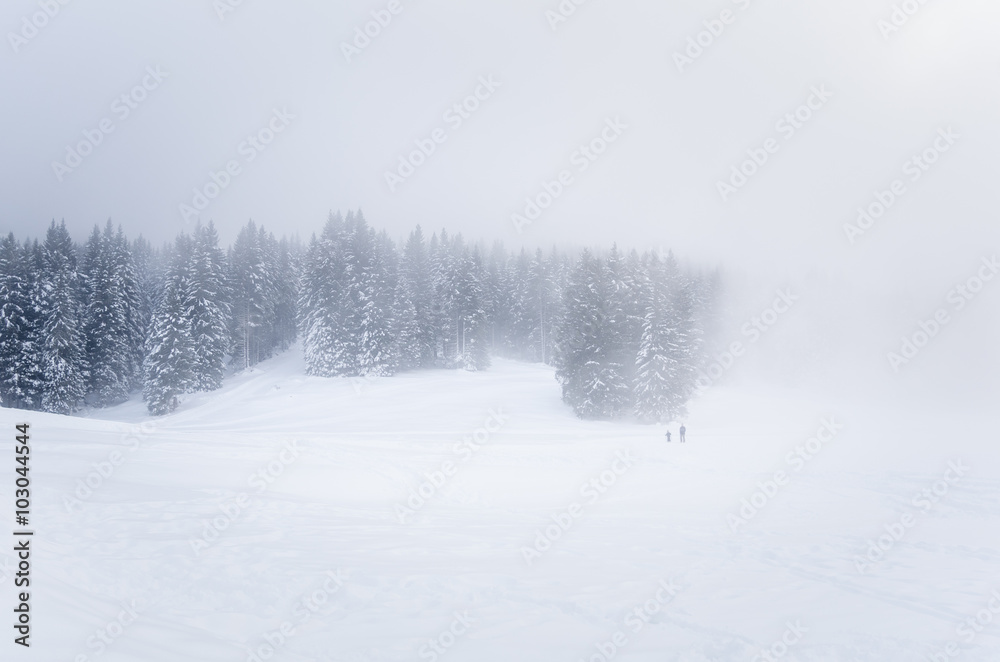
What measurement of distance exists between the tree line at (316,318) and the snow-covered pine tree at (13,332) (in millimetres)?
94

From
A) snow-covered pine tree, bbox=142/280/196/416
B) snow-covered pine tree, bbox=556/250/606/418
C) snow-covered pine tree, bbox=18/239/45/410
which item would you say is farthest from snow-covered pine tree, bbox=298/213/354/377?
snow-covered pine tree, bbox=556/250/606/418

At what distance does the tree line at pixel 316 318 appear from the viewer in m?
40.1

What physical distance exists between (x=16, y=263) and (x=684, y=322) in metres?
57.1

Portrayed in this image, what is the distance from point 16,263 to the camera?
40250mm

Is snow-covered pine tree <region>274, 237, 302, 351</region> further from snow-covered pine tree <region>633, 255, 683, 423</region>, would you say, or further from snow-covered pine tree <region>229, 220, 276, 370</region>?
snow-covered pine tree <region>633, 255, 683, 423</region>

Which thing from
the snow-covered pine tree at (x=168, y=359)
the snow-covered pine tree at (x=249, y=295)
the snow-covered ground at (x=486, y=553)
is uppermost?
the snow-covered pine tree at (x=249, y=295)

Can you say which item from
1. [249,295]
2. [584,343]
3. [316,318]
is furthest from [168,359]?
[584,343]

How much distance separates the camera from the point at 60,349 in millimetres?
39375

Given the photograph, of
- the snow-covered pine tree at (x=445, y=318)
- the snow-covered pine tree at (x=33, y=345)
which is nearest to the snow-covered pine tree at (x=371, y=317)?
the snow-covered pine tree at (x=445, y=318)

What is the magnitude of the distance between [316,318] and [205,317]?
10288 millimetres

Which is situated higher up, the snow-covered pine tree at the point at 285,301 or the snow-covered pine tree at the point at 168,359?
the snow-covered pine tree at the point at 285,301

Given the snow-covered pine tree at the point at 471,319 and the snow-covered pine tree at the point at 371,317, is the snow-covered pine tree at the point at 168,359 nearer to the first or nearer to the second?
the snow-covered pine tree at the point at 371,317

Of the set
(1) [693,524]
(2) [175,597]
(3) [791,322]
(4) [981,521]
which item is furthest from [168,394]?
(3) [791,322]

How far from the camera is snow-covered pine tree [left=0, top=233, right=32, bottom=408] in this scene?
124ft
